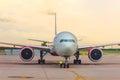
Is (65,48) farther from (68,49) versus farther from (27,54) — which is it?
(27,54)

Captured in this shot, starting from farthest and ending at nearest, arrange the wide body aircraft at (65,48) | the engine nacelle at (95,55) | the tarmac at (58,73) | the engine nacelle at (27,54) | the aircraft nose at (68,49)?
the engine nacelle at (95,55)
the engine nacelle at (27,54)
the wide body aircraft at (65,48)
the aircraft nose at (68,49)
the tarmac at (58,73)

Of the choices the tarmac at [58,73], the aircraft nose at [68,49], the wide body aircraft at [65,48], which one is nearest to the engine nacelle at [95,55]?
the wide body aircraft at [65,48]

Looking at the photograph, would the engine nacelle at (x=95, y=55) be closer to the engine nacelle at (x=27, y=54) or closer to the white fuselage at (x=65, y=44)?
the white fuselage at (x=65, y=44)

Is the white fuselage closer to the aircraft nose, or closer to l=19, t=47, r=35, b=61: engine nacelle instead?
the aircraft nose

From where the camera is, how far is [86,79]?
20.1 m

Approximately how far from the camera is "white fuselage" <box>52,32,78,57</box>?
1253 inches

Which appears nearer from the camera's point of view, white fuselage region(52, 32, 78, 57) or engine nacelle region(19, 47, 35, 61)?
white fuselage region(52, 32, 78, 57)

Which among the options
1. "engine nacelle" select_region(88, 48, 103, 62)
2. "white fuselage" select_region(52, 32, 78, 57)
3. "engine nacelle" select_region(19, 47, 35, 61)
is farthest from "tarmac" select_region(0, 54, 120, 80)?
"engine nacelle" select_region(88, 48, 103, 62)

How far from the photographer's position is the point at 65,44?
32.1 meters

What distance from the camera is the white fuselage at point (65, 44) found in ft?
104

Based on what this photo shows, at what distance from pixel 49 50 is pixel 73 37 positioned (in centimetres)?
468

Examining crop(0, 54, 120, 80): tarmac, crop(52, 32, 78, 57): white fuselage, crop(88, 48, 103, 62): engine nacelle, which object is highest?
crop(52, 32, 78, 57): white fuselage

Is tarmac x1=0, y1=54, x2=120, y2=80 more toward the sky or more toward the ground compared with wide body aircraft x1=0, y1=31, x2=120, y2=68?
more toward the ground

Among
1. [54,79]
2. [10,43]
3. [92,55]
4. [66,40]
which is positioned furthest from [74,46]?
[54,79]
